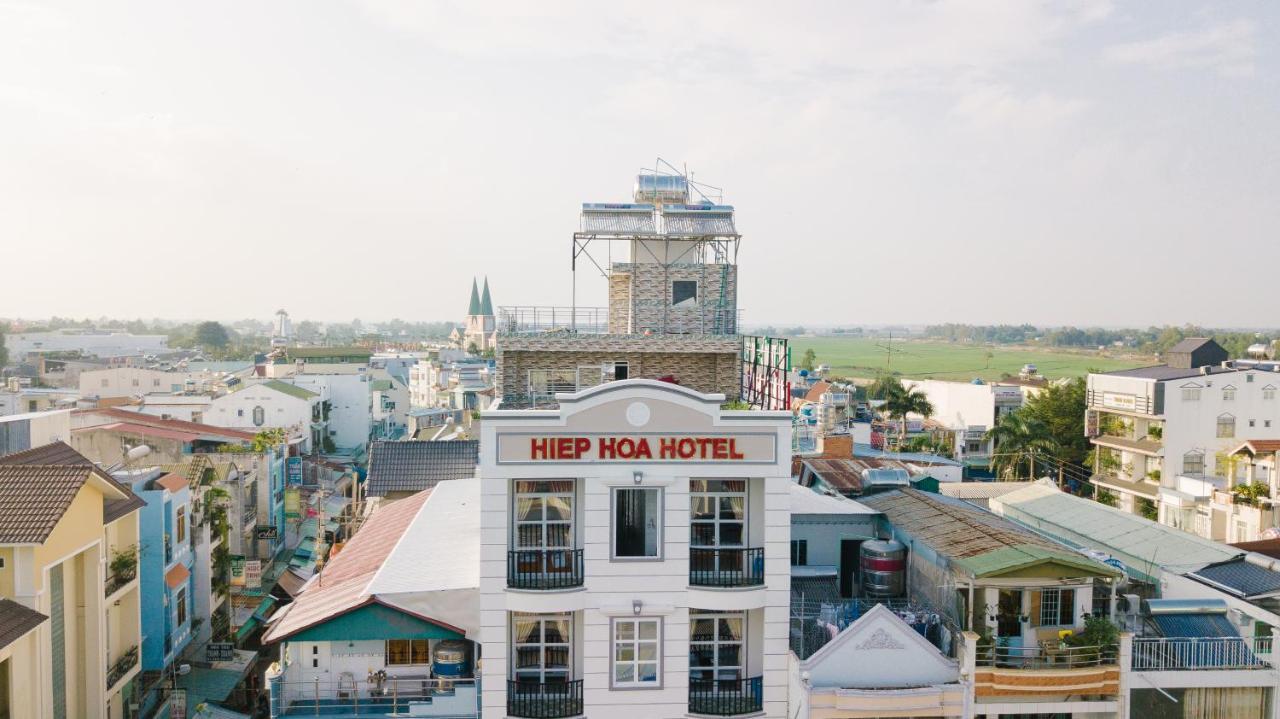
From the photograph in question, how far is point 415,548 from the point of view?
19953 millimetres

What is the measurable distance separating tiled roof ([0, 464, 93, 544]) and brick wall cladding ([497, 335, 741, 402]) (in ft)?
29.0

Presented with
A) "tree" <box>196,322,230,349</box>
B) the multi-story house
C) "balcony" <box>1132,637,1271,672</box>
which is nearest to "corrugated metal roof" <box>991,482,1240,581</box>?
"balcony" <box>1132,637,1271,672</box>

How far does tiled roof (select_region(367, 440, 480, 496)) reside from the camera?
1286 inches

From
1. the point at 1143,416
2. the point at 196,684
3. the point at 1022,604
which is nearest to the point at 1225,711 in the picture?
the point at 1022,604

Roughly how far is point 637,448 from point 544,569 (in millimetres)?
2555

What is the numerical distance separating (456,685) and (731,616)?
525 centimetres

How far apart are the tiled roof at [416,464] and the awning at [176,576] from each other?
764 cm

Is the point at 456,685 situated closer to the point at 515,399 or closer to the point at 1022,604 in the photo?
the point at 515,399

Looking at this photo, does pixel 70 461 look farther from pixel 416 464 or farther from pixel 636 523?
pixel 636 523

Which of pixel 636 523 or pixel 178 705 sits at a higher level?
pixel 636 523

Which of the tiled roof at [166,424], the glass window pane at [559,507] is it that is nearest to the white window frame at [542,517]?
the glass window pane at [559,507]

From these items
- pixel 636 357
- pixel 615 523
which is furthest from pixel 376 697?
pixel 636 357

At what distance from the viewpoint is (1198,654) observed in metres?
15.0

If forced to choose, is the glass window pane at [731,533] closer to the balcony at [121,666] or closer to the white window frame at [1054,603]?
the white window frame at [1054,603]
